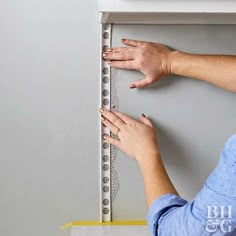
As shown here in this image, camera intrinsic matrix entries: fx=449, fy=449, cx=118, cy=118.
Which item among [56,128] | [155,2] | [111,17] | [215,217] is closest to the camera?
[215,217]

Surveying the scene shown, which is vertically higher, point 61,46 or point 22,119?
point 61,46

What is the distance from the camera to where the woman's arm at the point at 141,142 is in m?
0.99

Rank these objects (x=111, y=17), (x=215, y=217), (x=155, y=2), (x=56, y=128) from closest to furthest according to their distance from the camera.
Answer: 1. (x=215, y=217)
2. (x=155, y=2)
3. (x=111, y=17)
4. (x=56, y=128)

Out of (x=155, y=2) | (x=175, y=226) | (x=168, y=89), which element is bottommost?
(x=175, y=226)

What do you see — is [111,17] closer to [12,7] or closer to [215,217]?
[12,7]

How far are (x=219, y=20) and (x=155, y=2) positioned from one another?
26cm

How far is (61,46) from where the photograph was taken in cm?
108

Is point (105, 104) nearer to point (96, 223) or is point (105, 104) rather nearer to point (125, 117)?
point (125, 117)

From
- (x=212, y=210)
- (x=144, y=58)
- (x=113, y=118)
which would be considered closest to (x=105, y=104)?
(x=113, y=118)

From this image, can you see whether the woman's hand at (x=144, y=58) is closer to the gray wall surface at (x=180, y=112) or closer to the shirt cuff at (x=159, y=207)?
the gray wall surface at (x=180, y=112)

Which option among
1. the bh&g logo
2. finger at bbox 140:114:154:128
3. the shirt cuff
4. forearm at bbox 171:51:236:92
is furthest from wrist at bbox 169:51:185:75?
the bh&g logo

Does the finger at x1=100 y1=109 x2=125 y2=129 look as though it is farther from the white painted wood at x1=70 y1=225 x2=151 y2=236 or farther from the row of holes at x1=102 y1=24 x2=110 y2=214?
the white painted wood at x1=70 y1=225 x2=151 y2=236

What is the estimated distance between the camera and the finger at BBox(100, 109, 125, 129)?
42.8 inches

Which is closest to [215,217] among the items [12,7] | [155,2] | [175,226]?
[175,226]
